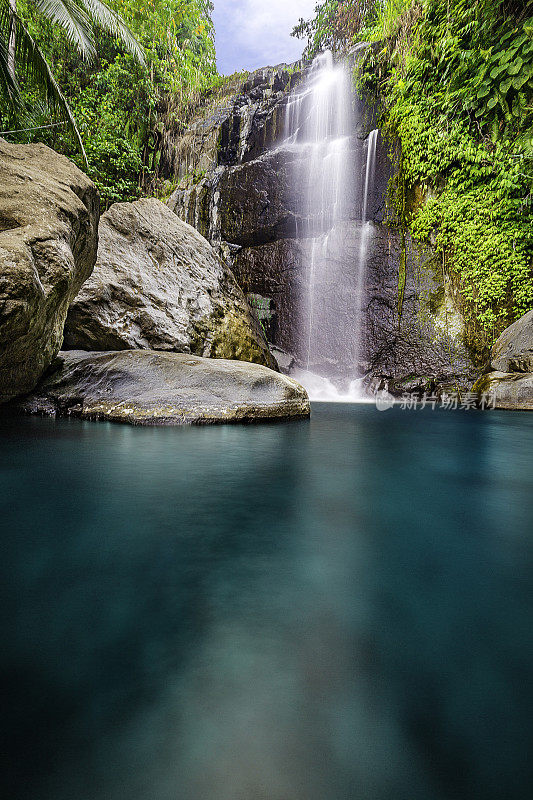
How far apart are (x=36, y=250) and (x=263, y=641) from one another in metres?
3.25

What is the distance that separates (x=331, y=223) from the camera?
35.3ft

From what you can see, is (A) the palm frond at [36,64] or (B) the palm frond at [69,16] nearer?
(A) the palm frond at [36,64]

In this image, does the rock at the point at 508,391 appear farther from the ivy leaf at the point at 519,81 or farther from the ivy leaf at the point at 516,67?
the ivy leaf at the point at 516,67

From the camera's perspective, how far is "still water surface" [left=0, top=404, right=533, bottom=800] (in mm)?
681

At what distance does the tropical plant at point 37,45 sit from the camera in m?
8.30

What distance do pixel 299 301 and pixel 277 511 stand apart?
9.48 m

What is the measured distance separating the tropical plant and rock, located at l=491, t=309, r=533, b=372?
376 inches

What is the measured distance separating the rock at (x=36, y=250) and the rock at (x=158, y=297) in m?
1.01

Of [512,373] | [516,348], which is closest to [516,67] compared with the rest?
[516,348]

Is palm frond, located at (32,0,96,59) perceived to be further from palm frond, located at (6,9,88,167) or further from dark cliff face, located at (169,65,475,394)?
dark cliff face, located at (169,65,475,394)

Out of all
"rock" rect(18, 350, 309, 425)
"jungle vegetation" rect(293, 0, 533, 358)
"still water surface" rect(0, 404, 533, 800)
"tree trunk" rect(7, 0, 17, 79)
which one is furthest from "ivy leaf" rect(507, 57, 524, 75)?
"tree trunk" rect(7, 0, 17, 79)

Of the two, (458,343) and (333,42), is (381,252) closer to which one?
(458,343)

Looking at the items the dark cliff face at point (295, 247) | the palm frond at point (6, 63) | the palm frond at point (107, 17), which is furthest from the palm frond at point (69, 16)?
the dark cliff face at point (295, 247)

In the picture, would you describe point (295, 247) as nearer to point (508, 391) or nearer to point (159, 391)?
point (508, 391)
